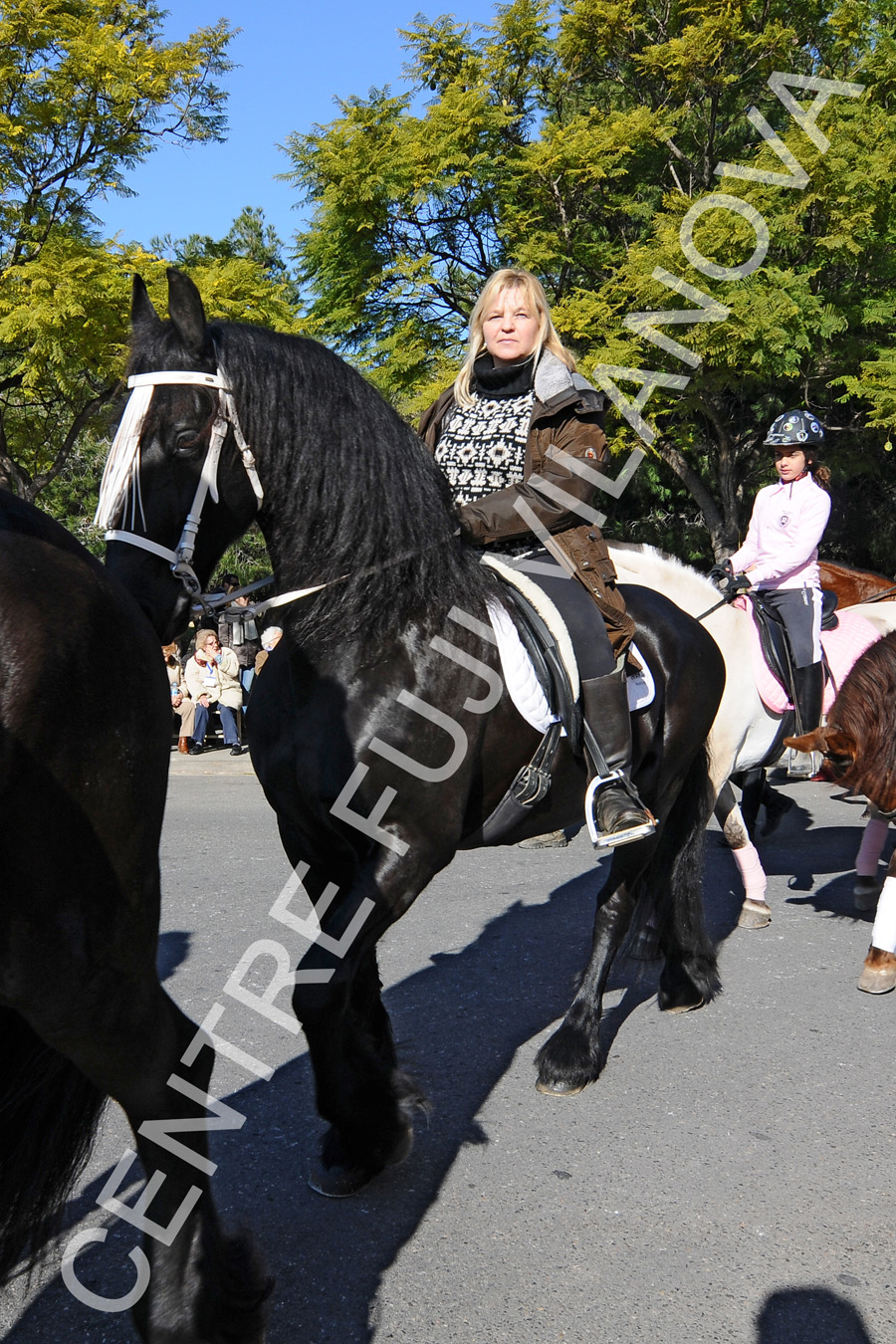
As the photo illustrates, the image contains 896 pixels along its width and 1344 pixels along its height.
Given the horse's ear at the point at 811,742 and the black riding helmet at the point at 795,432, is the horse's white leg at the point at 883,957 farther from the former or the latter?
the black riding helmet at the point at 795,432

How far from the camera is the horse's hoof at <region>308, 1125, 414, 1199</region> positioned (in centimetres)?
282

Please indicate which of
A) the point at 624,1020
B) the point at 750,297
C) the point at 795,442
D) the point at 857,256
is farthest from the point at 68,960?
the point at 857,256

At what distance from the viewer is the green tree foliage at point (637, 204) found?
487 inches

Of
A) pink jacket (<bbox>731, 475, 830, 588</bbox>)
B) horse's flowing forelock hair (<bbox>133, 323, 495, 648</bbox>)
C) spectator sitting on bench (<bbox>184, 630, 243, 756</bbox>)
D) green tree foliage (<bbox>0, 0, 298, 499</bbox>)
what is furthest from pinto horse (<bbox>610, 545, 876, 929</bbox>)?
green tree foliage (<bbox>0, 0, 298, 499</bbox>)

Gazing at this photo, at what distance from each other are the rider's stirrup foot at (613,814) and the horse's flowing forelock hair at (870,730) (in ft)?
5.80

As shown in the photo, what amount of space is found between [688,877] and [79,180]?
14.0 m

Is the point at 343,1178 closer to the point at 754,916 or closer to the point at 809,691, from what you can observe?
the point at 754,916

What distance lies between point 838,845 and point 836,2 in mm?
12955

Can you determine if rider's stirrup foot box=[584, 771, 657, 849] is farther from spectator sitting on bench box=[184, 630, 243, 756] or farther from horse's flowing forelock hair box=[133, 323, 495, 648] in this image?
spectator sitting on bench box=[184, 630, 243, 756]

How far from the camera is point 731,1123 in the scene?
10.6ft

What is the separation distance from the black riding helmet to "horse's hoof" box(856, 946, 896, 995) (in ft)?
8.44

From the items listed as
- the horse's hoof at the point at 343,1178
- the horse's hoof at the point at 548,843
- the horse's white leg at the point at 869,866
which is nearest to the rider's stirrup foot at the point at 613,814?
the horse's hoof at the point at 343,1178

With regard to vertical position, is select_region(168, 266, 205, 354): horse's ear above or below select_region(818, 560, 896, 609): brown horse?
above

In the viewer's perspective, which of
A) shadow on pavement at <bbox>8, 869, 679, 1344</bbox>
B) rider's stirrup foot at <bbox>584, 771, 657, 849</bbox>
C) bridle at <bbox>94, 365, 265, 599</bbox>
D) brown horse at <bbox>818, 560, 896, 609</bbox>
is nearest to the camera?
shadow on pavement at <bbox>8, 869, 679, 1344</bbox>
